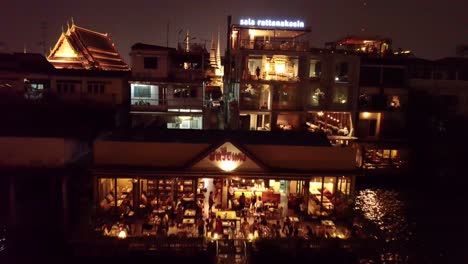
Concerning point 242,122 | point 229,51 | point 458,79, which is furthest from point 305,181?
point 458,79

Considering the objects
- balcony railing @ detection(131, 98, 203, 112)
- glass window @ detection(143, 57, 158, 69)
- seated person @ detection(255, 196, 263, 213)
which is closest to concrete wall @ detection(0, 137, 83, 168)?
seated person @ detection(255, 196, 263, 213)

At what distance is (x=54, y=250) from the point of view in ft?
75.9

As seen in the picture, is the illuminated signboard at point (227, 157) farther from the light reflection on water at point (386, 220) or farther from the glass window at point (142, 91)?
the glass window at point (142, 91)

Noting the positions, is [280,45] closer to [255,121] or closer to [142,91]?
[255,121]

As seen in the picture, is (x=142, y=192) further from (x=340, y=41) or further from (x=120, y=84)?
(x=340, y=41)

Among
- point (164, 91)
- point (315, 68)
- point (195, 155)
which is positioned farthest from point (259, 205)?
point (315, 68)

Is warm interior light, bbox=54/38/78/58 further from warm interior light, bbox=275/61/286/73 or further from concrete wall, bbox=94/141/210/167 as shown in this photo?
concrete wall, bbox=94/141/210/167

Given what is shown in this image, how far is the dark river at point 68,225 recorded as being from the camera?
23.3 meters

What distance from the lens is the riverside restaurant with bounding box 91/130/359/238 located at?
23438 mm

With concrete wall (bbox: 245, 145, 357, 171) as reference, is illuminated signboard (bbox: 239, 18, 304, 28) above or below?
above

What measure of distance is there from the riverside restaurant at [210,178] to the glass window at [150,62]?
15903mm

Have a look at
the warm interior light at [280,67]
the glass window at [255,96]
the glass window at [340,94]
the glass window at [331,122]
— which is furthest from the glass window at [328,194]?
the warm interior light at [280,67]

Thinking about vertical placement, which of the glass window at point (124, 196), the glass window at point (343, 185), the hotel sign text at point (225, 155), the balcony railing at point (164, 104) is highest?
the balcony railing at point (164, 104)

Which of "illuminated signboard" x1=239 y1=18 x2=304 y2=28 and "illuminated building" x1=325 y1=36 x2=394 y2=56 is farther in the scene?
"illuminated building" x1=325 y1=36 x2=394 y2=56
